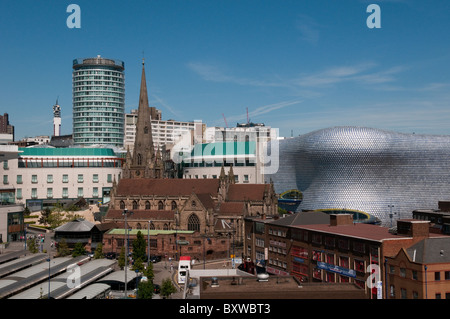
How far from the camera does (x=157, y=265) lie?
8981cm

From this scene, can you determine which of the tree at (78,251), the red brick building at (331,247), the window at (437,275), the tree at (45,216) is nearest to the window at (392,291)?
the red brick building at (331,247)

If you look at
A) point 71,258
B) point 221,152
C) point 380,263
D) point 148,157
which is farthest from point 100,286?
point 221,152

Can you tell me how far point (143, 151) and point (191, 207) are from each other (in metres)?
30.3

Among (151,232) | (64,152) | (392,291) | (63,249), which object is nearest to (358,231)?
(392,291)

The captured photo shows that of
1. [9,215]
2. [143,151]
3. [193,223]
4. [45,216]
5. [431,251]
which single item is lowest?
[45,216]

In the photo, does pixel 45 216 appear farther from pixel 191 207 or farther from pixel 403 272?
pixel 403 272

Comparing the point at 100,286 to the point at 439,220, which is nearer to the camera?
the point at 100,286

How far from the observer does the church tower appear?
4956 inches

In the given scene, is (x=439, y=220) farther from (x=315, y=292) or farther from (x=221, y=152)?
(x=221, y=152)

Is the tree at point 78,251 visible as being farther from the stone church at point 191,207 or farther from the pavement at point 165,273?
the pavement at point 165,273

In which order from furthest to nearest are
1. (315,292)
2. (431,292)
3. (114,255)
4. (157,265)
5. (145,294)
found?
1. (114,255)
2. (157,265)
3. (145,294)
4. (431,292)
5. (315,292)

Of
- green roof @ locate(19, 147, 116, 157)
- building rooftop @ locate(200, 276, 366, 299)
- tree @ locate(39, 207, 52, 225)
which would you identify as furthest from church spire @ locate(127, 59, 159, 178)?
building rooftop @ locate(200, 276, 366, 299)

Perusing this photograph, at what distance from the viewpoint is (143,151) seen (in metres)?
127
